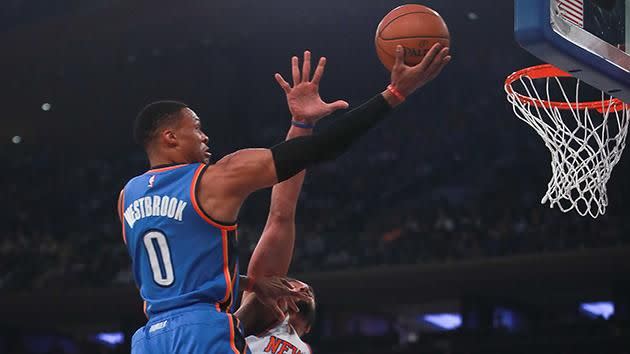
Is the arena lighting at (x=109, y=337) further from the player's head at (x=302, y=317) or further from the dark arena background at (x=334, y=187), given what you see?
the player's head at (x=302, y=317)

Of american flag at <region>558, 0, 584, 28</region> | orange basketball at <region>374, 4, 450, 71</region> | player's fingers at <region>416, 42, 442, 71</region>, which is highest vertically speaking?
american flag at <region>558, 0, 584, 28</region>

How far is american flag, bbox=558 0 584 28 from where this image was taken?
3.84m

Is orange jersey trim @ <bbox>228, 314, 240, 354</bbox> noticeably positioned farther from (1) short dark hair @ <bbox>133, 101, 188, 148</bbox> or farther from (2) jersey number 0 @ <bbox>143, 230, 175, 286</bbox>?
(1) short dark hair @ <bbox>133, 101, 188, 148</bbox>

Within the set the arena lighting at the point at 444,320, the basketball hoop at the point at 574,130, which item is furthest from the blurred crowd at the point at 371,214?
the basketball hoop at the point at 574,130

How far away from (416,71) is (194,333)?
1.08m

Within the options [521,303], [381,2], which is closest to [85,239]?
[381,2]

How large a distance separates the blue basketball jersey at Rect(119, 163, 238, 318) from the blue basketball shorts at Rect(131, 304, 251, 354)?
0.03 m

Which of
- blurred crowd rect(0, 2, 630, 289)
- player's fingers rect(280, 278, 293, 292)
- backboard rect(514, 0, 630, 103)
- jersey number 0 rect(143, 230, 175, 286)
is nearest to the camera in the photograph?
jersey number 0 rect(143, 230, 175, 286)

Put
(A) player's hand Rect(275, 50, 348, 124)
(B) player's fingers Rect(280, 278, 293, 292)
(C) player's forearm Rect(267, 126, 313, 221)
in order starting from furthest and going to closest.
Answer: (C) player's forearm Rect(267, 126, 313, 221), (A) player's hand Rect(275, 50, 348, 124), (B) player's fingers Rect(280, 278, 293, 292)

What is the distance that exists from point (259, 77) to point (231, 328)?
15044mm

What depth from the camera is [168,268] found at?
305 cm

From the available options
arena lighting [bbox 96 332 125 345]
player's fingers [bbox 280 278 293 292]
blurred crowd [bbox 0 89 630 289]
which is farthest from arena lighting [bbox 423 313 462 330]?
player's fingers [bbox 280 278 293 292]

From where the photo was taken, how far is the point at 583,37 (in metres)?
3.91

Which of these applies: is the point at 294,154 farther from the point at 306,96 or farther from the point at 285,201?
the point at 285,201
